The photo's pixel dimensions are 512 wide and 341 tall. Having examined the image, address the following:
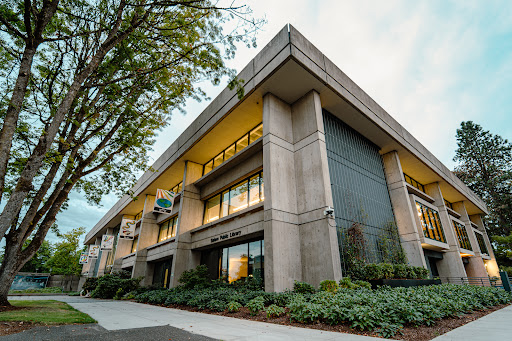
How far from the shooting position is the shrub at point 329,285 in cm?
941

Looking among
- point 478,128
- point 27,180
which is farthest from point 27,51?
point 478,128

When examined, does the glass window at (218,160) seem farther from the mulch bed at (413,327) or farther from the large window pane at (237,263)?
the mulch bed at (413,327)

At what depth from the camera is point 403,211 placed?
17875 mm

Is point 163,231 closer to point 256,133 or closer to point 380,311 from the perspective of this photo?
point 256,133

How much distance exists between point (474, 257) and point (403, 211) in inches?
683

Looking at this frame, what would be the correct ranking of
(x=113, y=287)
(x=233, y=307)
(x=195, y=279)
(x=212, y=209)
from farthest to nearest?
(x=212, y=209), (x=113, y=287), (x=195, y=279), (x=233, y=307)

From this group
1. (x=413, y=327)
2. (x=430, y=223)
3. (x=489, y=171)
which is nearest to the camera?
(x=413, y=327)

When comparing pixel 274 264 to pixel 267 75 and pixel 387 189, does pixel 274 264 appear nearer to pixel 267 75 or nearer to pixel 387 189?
pixel 267 75

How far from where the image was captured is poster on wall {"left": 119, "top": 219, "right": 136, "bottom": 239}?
26.3 m

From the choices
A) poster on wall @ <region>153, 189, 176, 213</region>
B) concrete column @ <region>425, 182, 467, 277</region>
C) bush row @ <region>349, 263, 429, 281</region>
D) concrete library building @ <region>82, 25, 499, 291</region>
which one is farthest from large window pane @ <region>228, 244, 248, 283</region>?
concrete column @ <region>425, 182, 467, 277</region>

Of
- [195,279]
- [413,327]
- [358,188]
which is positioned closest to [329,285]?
[413,327]

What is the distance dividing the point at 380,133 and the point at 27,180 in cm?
1886

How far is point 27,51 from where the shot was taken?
623 cm

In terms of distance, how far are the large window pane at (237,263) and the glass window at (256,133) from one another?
690 cm
